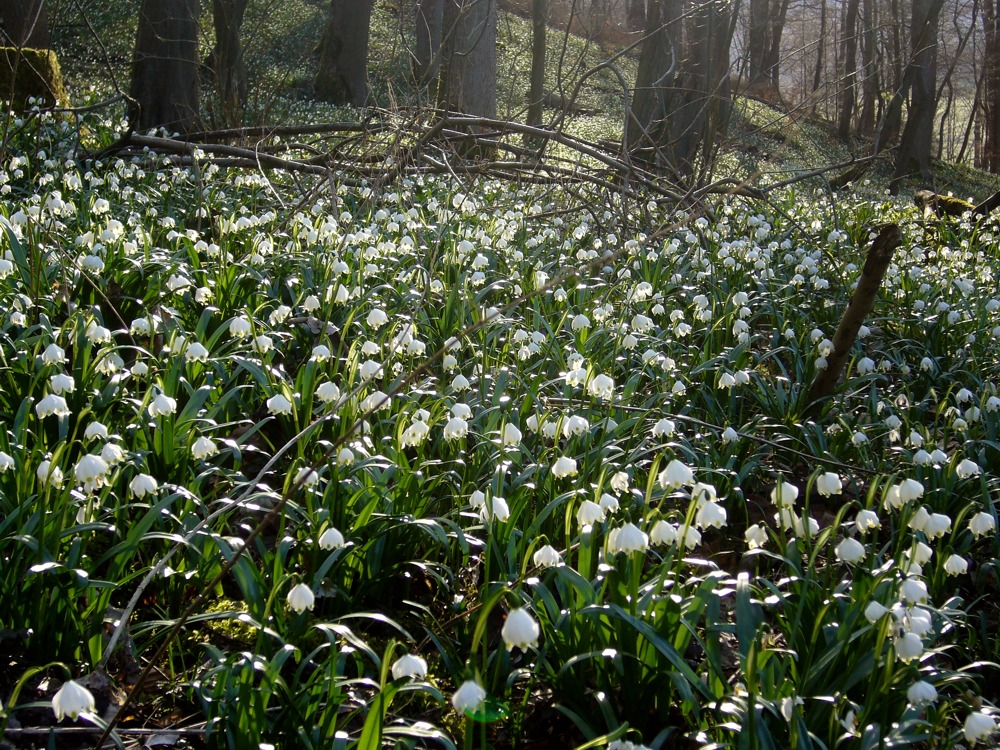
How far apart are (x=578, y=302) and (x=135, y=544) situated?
292 centimetres

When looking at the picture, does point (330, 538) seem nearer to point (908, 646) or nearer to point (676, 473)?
point (676, 473)

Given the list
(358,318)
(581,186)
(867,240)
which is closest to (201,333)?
(358,318)

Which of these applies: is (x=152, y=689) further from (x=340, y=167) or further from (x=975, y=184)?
(x=975, y=184)

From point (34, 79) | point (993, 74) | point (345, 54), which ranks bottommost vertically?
point (34, 79)

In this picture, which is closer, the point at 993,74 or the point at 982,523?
the point at 982,523

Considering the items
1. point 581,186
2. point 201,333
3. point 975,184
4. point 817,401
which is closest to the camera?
point 201,333

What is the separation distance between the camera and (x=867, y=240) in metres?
7.56

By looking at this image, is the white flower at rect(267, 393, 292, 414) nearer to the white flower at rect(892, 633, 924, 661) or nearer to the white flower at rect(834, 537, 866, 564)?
the white flower at rect(834, 537, 866, 564)

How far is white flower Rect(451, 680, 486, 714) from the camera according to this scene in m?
1.41

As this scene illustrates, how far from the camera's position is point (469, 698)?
4.65ft

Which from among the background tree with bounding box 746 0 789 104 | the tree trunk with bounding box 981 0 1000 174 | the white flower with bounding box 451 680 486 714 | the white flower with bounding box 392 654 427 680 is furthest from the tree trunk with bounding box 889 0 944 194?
the white flower with bounding box 451 680 486 714

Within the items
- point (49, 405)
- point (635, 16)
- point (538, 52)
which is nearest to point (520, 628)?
point (49, 405)

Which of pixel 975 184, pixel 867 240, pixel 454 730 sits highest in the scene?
pixel 975 184

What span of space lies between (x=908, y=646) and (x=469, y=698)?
0.83 meters
